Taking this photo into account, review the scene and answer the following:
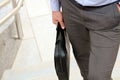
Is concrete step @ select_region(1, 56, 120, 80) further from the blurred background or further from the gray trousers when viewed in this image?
the gray trousers

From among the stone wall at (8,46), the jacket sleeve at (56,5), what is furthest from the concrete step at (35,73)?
the jacket sleeve at (56,5)

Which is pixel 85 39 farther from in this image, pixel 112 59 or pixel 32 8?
pixel 32 8

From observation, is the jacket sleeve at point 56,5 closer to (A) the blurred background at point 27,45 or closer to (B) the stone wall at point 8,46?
(A) the blurred background at point 27,45

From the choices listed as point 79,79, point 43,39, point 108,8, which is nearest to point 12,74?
point 79,79

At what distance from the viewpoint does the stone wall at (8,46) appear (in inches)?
110

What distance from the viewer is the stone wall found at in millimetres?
2791

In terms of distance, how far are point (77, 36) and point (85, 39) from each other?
53 millimetres

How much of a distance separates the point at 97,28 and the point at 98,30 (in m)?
0.01

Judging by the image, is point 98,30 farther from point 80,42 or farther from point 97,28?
point 80,42

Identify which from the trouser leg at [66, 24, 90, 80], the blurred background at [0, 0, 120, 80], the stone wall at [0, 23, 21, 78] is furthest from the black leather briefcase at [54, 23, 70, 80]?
the stone wall at [0, 23, 21, 78]

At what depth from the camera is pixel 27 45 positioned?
10.6ft

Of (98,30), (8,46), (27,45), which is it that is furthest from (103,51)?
(27,45)

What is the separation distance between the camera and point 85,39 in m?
1.49

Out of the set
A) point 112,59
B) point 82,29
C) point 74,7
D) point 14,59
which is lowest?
point 14,59
